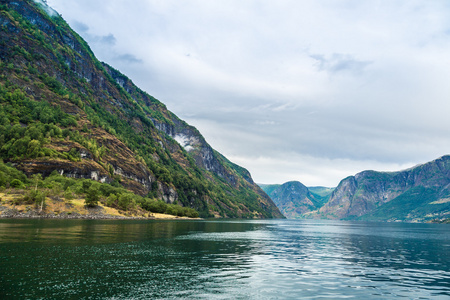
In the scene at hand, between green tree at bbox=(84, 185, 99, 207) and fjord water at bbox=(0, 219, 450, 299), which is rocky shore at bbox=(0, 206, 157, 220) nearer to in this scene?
green tree at bbox=(84, 185, 99, 207)

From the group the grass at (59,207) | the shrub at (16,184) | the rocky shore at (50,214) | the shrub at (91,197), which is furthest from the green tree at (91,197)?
the shrub at (16,184)

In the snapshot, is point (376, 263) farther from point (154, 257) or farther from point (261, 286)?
point (154, 257)

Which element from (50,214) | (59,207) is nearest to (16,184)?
(59,207)

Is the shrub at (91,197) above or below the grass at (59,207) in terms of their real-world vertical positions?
above

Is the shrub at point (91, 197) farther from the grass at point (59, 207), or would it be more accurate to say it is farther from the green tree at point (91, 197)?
the grass at point (59, 207)

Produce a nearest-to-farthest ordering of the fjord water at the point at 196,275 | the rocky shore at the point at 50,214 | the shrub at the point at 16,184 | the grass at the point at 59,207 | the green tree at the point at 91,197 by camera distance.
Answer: the fjord water at the point at 196,275, the rocky shore at the point at 50,214, the grass at the point at 59,207, the shrub at the point at 16,184, the green tree at the point at 91,197

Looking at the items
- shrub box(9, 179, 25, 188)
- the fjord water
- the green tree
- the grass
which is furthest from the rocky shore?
the fjord water

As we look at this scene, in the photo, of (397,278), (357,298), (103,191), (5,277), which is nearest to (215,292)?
(357,298)

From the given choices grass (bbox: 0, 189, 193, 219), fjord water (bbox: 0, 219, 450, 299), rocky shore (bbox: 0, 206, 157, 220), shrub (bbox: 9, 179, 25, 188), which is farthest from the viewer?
shrub (bbox: 9, 179, 25, 188)

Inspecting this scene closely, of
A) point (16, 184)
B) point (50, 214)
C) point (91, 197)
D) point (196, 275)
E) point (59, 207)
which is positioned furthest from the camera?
point (91, 197)

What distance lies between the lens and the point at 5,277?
27.5 m

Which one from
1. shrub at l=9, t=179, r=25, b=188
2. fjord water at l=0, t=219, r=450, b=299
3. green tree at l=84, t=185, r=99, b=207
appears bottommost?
fjord water at l=0, t=219, r=450, b=299

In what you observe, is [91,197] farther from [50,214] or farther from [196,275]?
[196,275]

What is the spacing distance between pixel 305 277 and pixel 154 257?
22.6 metres
